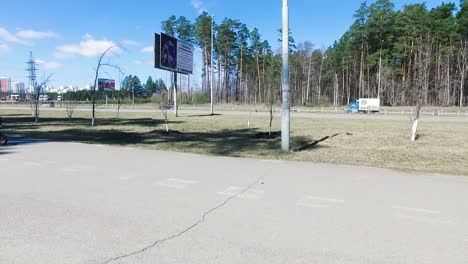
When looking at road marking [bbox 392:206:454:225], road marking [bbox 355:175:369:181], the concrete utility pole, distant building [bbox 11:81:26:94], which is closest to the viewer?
road marking [bbox 392:206:454:225]

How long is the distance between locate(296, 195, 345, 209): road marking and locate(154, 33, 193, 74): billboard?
32.3 metres

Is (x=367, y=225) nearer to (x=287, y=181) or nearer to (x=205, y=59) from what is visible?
(x=287, y=181)

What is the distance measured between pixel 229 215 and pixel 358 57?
248 feet

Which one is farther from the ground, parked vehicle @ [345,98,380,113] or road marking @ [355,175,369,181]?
parked vehicle @ [345,98,380,113]

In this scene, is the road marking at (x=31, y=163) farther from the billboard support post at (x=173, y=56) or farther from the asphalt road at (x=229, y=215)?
the billboard support post at (x=173, y=56)

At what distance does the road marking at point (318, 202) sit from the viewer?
18.0 ft

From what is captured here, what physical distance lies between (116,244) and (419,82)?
15.2 m

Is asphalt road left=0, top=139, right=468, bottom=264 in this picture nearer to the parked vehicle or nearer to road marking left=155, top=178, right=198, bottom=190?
road marking left=155, top=178, right=198, bottom=190

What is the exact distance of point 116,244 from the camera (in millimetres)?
3963

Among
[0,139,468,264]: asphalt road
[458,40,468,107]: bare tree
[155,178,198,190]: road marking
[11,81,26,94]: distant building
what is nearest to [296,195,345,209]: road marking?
[0,139,468,264]: asphalt road

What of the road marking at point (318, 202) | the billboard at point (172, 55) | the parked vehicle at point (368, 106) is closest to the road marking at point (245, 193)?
the road marking at point (318, 202)

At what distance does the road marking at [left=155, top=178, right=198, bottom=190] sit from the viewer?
670 centimetres

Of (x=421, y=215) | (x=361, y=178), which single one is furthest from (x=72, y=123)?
(x=421, y=215)

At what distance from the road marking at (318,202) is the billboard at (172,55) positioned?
32343 mm
